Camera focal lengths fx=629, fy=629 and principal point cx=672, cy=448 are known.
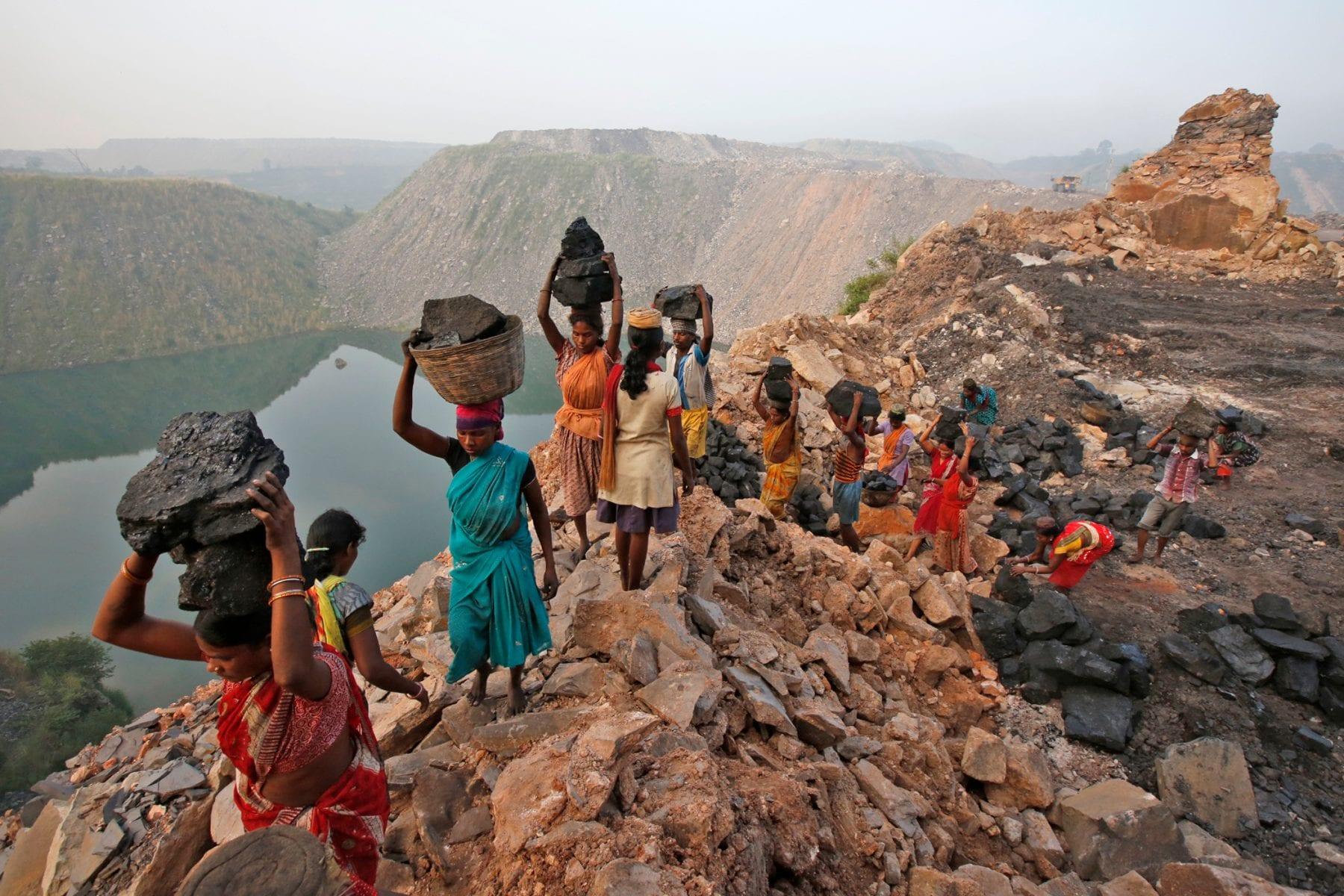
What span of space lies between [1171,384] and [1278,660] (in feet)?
24.7

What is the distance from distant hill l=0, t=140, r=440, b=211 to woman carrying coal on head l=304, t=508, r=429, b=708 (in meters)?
142

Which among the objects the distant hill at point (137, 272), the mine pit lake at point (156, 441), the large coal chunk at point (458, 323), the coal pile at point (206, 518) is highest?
the large coal chunk at point (458, 323)

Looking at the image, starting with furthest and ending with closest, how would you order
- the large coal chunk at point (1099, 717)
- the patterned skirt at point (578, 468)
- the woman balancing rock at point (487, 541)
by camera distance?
Answer: the large coal chunk at point (1099, 717) → the patterned skirt at point (578, 468) → the woman balancing rock at point (487, 541)

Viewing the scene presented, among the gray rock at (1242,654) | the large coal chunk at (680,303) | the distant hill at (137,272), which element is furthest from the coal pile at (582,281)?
the distant hill at (137,272)

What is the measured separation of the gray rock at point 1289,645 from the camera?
4.15m

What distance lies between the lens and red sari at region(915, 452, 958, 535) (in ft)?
17.7

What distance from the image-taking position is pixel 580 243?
12.2 ft

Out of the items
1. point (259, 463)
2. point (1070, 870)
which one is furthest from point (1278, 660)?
point (259, 463)

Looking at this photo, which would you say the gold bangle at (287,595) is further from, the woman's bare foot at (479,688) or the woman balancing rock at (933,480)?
the woman balancing rock at (933,480)

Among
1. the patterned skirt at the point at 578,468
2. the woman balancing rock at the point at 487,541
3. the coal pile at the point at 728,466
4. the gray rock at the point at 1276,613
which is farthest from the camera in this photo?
the coal pile at the point at 728,466

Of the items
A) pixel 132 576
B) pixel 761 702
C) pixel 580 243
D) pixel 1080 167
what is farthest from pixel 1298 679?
pixel 1080 167

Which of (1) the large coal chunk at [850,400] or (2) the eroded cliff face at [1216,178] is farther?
(2) the eroded cliff face at [1216,178]

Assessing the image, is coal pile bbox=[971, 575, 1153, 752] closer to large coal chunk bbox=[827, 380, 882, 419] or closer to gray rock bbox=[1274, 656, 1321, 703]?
gray rock bbox=[1274, 656, 1321, 703]

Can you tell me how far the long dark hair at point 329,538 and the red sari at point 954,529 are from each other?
4724 millimetres
